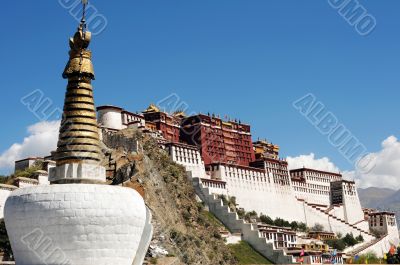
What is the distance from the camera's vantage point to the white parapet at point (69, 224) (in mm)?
17328

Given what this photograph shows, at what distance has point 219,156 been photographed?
81125 mm

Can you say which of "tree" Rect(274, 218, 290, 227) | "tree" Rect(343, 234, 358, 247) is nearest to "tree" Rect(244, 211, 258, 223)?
"tree" Rect(274, 218, 290, 227)

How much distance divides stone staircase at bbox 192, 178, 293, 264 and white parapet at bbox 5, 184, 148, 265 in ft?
145

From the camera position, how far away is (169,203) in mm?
54812

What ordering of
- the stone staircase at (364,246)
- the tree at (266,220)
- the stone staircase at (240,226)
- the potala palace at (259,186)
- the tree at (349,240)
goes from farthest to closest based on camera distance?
the tree at (349,240) < the stone staircase at (364,246) < the tree at (266,220) < the potala palace at (259,186) < the stone staircase at (240,226)

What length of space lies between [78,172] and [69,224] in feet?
9.28

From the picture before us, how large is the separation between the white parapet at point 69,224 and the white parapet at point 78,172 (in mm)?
1741

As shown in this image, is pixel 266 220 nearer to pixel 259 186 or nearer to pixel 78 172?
Answer: pixel 259 186

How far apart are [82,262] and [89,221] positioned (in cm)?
125

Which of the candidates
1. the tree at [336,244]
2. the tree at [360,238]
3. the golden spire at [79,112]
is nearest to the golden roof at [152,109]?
the tree at [336,244]

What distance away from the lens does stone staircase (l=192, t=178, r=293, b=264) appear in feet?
202

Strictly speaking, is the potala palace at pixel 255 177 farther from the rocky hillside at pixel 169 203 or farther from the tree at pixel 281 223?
the rocky hillside at pixel 169 203

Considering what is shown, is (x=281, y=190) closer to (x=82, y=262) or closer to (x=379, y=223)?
(x=379, y=223)

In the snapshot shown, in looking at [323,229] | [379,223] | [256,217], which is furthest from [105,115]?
[379,223]
